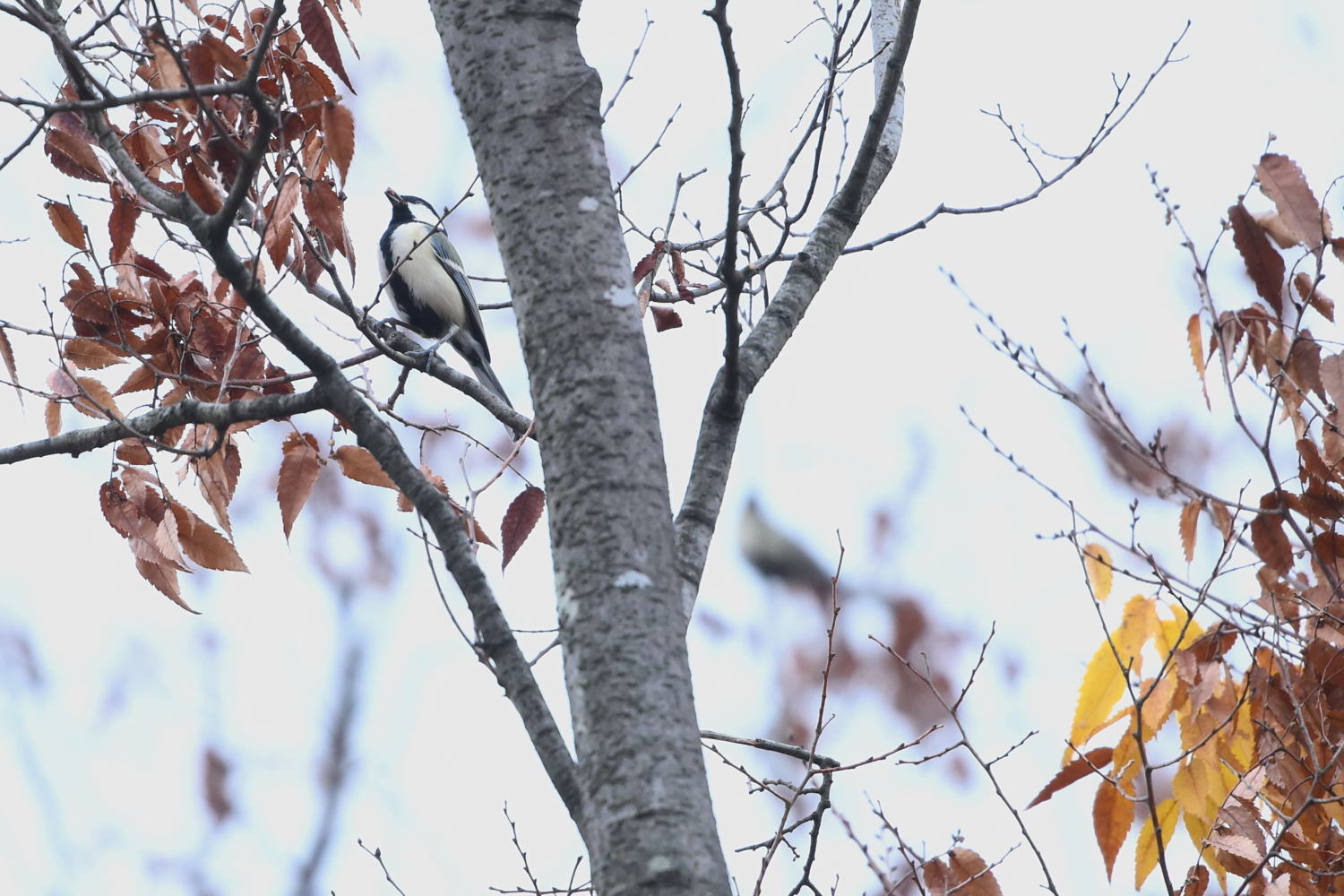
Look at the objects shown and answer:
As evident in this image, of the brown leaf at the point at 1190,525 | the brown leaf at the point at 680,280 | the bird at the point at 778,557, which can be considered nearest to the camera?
the brown leaf at the point at 1190,525

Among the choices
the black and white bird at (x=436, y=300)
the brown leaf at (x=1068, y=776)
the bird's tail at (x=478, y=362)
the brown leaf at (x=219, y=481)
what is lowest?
the brown leaf at (x=1068, y=776)

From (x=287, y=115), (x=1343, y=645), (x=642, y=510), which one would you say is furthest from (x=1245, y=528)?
(x=287, y=115)

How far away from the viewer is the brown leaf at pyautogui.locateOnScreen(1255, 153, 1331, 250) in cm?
203

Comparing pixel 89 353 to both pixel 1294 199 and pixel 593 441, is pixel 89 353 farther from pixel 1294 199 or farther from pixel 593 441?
pixel 1294 199

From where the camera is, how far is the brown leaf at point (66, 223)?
2051mm

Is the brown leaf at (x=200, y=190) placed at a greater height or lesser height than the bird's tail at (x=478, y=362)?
lesser

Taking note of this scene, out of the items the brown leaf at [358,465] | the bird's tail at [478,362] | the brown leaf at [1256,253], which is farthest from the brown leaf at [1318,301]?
the bird's tail at [478,362]

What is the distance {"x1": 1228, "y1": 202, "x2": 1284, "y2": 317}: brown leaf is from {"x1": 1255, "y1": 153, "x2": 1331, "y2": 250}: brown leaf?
54 millimetres

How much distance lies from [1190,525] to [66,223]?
2.18m

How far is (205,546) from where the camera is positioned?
6.46 feet

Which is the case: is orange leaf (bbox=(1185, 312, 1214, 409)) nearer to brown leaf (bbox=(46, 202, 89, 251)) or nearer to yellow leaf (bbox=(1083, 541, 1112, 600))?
yellow leaf (bbox=(1083, 541, 1112, 600))

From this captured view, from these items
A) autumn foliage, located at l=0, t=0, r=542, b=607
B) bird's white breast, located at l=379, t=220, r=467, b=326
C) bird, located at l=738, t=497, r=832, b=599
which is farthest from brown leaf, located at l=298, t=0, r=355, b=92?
bird, located at l=738, t=497, r=832, b=599

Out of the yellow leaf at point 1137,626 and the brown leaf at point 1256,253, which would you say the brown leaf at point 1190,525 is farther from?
the brown leaf at point 1256,253

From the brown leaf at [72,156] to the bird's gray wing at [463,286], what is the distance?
2893 mm
